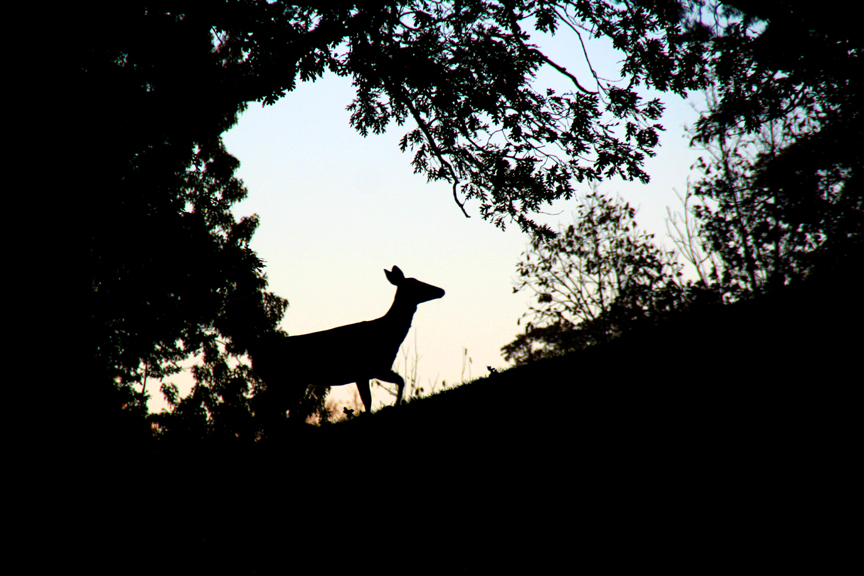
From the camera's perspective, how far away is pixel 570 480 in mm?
3967

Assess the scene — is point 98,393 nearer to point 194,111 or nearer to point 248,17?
point 194,111

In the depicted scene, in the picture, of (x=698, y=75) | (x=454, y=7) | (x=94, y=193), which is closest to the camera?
(x=94, y=193)

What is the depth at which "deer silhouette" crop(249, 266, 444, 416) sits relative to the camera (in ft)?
28.0

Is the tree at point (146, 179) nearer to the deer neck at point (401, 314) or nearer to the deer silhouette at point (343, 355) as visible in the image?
the deer silhouette at point (343, 355)

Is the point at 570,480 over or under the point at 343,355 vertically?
under

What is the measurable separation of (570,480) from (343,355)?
5.31 metres

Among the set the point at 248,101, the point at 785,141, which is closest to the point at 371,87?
the point at 248,101

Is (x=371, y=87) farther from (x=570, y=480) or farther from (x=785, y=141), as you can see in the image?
(x=785, y=141)

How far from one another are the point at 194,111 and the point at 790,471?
605 cm

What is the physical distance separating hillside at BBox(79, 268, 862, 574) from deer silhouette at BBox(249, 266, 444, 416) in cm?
200

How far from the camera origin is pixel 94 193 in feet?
14.8

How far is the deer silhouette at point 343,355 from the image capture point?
8.52 m

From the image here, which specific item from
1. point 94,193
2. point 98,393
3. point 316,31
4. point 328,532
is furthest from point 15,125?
point 328,532

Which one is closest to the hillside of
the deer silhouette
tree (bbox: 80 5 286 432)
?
tree (bbox: 80 5 286 432)
